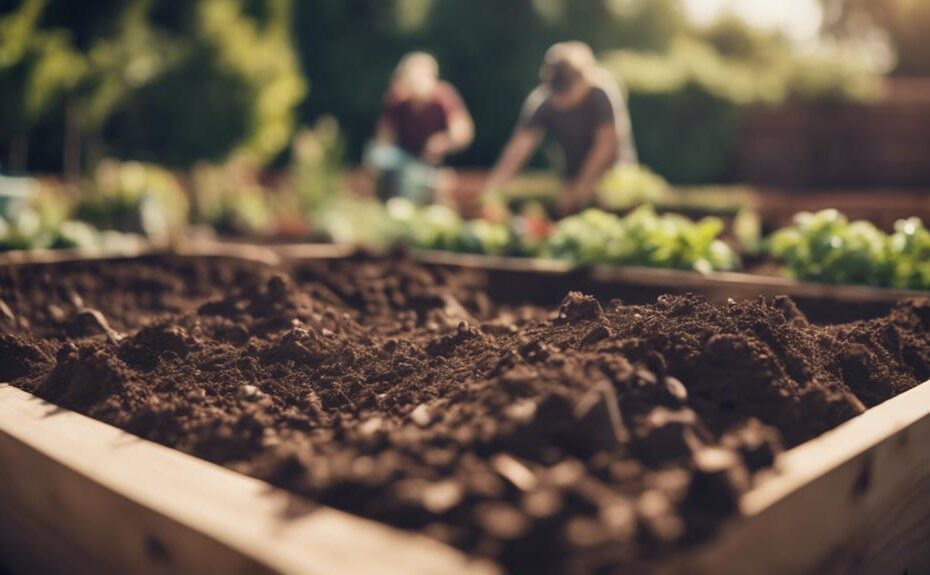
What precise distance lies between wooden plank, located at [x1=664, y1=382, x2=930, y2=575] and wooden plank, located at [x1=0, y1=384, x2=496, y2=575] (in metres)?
0.39

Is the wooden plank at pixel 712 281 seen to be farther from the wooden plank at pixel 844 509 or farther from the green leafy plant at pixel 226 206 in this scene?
the green leafy plant at pixel 226 206

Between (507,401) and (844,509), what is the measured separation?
60 centimetres

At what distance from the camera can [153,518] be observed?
1332 millimetres

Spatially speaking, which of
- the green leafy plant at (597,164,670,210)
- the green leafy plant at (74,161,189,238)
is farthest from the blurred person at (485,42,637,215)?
the green leafy plant at (74,161,189,238)

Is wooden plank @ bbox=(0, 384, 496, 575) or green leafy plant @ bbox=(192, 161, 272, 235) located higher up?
wooden plank @ bbox=(0, 384, 496, 575)

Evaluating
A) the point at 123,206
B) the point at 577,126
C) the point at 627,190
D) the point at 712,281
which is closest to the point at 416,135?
the point at 577,126

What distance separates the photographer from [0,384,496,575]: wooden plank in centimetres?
115

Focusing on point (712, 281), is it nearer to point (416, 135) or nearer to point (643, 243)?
point (643, 243)

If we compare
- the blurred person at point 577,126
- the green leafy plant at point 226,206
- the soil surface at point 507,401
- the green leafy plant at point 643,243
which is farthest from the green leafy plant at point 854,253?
the green leafy plant at point 226,206

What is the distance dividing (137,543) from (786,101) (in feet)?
53.0

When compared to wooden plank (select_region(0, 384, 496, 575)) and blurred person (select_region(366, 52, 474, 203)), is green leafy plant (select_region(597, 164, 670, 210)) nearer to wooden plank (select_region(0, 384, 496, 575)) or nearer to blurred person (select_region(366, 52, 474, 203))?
blurred person (select_region(366, 52, 474, 203))

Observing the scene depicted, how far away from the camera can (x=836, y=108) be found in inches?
612

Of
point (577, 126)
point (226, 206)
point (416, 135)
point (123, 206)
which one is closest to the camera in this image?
point (577, 126)

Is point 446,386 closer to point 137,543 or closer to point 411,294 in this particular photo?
point 137,543
